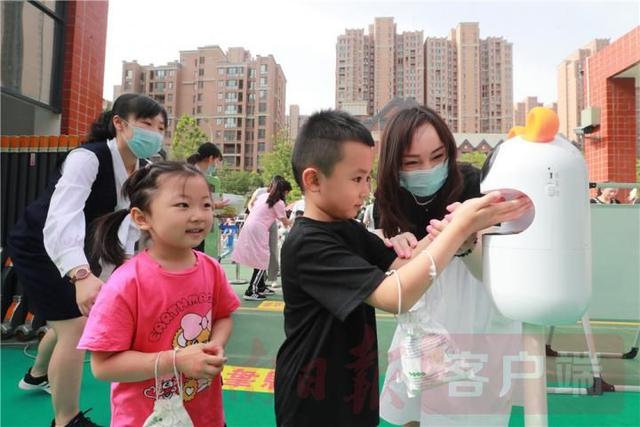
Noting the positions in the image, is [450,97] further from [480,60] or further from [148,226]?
[148,226]

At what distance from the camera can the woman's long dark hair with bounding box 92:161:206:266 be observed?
1.17m

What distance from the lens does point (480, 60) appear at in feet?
195

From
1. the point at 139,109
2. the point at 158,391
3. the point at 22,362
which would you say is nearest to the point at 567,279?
the point at 158,391

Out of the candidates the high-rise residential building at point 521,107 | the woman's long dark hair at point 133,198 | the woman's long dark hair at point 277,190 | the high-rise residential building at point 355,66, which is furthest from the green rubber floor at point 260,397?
the high-rise residential building at point 521,107

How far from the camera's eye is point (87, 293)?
4.66ft

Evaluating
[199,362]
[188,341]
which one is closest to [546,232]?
[199,362]

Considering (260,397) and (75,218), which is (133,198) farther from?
(260,397)

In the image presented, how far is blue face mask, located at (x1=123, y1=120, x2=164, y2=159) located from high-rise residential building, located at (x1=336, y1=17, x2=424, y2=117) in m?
55.0

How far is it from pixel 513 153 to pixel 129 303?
98 cm

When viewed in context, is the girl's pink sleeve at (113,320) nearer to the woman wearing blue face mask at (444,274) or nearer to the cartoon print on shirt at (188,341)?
the cartoon print on shirt at (188,341)

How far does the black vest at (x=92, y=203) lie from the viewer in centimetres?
176

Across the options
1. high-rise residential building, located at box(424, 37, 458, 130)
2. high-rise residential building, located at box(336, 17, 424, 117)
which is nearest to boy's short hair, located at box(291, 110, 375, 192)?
high-rise residential building, located at box(336, 17, 424, 117)

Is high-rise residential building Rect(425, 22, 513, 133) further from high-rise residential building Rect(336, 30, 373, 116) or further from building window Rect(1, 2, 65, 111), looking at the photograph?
building window Rect(1, 2, 65, 111)

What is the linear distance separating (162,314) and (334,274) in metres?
0.50
